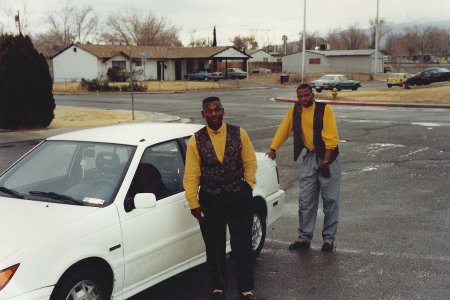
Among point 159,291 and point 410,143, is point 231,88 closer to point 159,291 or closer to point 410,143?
point 410,143

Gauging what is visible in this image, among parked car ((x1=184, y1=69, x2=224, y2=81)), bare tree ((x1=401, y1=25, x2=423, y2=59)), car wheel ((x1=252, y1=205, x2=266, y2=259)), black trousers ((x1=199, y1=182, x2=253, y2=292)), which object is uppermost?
bare tree ((x1=401, y1=25, x2=423, y2=59))

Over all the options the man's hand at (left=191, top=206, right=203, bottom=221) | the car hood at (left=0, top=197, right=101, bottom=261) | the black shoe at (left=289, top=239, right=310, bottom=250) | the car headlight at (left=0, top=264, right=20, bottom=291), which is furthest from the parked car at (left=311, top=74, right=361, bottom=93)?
the car headlight at (left=0, top=264, right=20, bottom=291)

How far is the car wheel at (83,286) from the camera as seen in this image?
368 cm

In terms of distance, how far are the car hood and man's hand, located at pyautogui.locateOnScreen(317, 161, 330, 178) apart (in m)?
2.56

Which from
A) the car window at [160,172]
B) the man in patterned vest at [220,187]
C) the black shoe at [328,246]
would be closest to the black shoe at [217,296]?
the man in patterned vest at [220,187]

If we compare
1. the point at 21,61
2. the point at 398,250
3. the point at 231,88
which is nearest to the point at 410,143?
the point at 398,250

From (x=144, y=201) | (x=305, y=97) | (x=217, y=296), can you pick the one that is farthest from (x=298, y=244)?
(x=144, y=201)

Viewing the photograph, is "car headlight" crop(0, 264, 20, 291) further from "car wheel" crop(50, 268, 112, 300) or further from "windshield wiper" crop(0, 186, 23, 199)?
"windshield wiper" crop(0, 186, 23, 199)

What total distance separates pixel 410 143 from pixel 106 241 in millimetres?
12074

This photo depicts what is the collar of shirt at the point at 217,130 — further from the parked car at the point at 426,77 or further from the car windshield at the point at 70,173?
the parked car at the point at 426,77

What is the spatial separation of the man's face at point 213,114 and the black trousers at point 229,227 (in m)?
0.56

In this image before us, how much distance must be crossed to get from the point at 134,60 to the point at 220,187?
65261 mm

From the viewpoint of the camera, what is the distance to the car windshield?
4.43 metres

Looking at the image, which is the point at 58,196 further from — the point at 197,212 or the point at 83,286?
the point at 197,212
